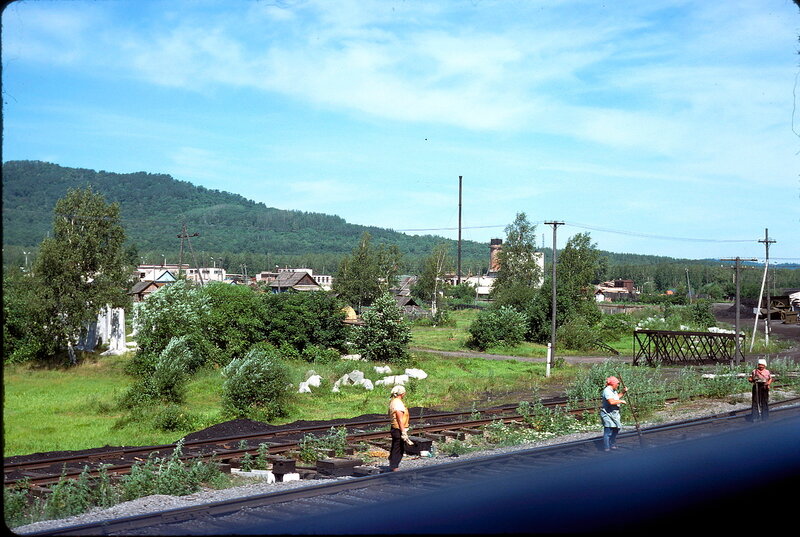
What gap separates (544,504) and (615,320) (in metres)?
51.6

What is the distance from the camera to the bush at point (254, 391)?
19.5m

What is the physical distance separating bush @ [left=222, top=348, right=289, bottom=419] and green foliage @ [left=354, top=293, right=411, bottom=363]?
37.0ft

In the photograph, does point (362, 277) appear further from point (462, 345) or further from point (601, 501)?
point (601, 501)

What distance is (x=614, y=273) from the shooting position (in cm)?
17025

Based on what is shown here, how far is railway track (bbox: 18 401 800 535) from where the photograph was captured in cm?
285

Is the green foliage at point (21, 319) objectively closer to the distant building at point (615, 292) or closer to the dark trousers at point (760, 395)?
the dark trousers at point (760, 395)

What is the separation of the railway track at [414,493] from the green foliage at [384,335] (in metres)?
21.9

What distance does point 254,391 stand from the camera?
64.3ft

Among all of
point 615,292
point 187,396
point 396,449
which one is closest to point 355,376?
point 187,396

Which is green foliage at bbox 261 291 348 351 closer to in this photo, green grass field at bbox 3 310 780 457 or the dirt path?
green grass field at bbox 3 310 780 457

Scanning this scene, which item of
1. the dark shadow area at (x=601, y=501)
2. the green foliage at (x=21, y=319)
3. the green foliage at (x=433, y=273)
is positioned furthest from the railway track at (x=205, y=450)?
the green foliage at (x=433, y=273)

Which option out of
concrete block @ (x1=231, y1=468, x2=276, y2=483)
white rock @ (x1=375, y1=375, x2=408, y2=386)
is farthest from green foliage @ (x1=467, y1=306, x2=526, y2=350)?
concrete block @ (x1=231, y1=468, x2=276, y2=483)

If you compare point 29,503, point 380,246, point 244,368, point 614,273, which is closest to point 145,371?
point 244,368

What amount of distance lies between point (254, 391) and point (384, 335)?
12.1m
